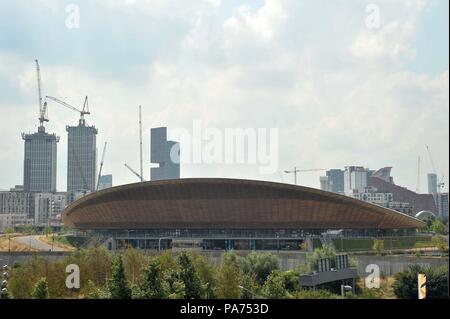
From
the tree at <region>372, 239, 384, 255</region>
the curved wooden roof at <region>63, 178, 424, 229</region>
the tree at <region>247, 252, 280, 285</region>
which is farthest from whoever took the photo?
the curved wooden roof at <region>63, 178, 424, 229</region>

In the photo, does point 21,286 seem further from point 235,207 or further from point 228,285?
point 235,207


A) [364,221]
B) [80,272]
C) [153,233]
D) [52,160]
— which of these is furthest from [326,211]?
[52,160]

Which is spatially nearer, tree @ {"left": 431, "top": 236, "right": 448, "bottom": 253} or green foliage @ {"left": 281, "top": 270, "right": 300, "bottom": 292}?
green foliage @ {"left": 281, "top": 270, "right": 300, "bottom": 292}

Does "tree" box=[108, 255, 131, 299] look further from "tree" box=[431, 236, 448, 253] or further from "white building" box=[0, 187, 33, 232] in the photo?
"white building" box=[0, 187, 33, 232]

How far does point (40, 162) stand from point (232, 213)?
132 m

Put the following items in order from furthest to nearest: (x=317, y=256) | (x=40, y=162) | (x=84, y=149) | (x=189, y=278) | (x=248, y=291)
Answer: (x=84, y=149) < (x=40, y=162) < (x=317, y=256) < (x=248, y=291) < (x=189, y=278)

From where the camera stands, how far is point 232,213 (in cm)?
6078

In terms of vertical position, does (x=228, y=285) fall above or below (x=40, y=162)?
below

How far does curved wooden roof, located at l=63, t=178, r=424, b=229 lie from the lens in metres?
57.9

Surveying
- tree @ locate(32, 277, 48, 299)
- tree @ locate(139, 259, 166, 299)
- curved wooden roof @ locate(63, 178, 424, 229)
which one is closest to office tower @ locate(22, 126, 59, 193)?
curved wooden roof @ locate(63, 178, 424, 229)

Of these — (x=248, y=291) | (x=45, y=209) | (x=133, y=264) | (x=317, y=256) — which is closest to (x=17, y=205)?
(x=45, y=209)

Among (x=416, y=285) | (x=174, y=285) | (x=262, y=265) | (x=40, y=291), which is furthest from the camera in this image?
(x=262, y=265)
